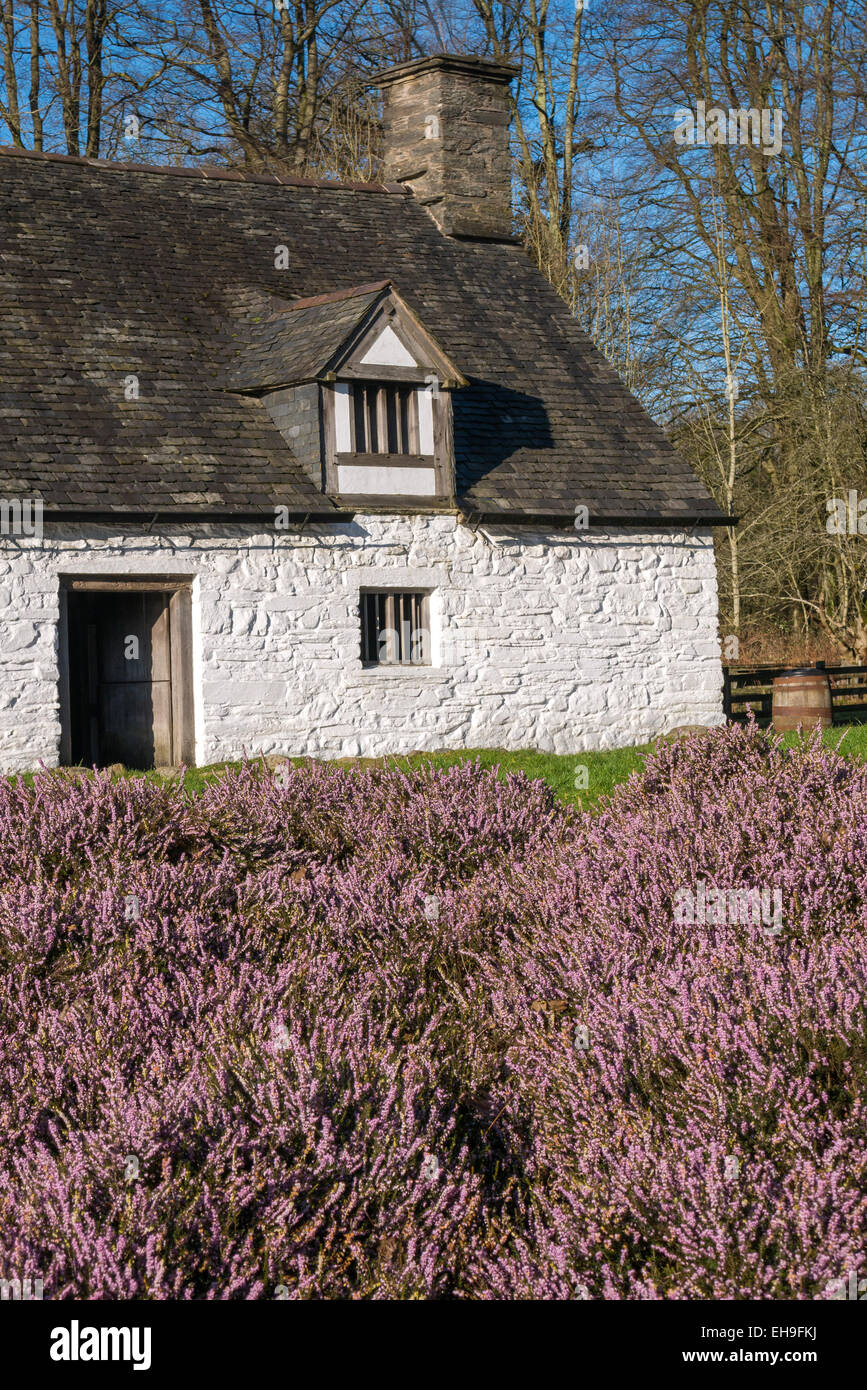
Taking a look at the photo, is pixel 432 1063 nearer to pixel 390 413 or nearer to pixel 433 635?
pixel 433 635

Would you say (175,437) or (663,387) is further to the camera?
(663,387)

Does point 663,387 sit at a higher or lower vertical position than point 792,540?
higher

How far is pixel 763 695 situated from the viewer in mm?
19047

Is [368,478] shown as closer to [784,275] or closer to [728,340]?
[728,340]

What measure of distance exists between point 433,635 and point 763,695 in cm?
516

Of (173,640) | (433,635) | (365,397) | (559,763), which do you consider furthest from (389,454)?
(559,763)

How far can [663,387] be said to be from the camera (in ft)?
83.9

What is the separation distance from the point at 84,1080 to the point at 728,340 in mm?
22026

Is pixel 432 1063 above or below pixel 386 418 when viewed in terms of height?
below

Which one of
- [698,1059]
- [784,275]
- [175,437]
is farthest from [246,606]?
[784,275]

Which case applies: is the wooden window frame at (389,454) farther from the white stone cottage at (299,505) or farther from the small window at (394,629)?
the small window at (394,629)

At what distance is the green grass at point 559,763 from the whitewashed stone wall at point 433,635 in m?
0.50

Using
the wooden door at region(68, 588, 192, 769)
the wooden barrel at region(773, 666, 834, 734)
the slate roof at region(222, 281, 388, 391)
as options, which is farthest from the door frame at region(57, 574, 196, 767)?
the wooden barrel at region(773, 666, 834, 734)

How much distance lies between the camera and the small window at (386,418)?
1561 cm
